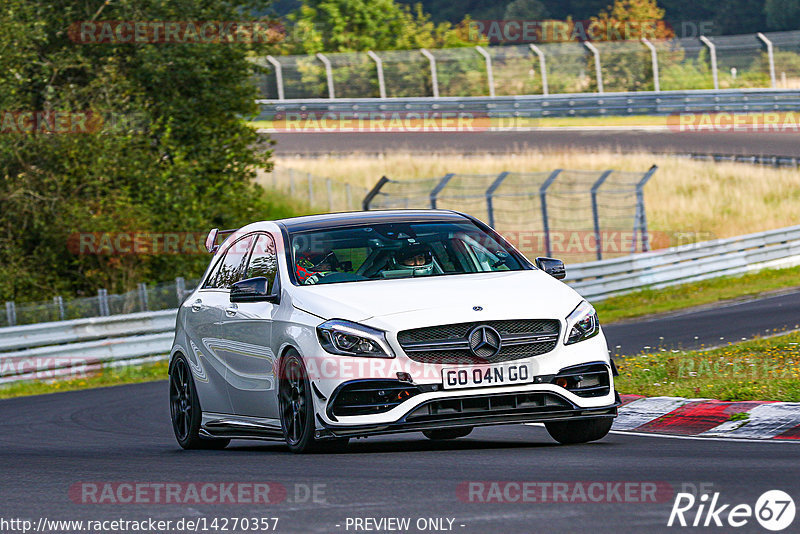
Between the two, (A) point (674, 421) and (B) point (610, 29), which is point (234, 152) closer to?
(A) point (674, 421)

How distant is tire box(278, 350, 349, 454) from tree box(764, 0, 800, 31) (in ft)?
222

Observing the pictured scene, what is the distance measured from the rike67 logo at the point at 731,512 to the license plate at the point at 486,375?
6.93 feet

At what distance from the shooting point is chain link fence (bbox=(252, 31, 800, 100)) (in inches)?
1704

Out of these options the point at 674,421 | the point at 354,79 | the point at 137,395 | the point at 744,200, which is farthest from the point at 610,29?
the point at 674,421

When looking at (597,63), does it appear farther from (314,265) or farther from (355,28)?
(314,265)

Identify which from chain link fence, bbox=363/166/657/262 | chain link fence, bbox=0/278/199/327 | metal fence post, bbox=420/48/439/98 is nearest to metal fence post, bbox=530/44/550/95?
metal fence post, bbox=420/48/439/98

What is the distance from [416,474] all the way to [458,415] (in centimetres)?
86

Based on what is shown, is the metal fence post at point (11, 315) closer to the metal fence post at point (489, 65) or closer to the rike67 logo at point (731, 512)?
the rike67 logo at point (731, 512)

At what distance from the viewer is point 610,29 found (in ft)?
233

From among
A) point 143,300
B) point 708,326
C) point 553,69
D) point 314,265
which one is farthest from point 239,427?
point 553,69

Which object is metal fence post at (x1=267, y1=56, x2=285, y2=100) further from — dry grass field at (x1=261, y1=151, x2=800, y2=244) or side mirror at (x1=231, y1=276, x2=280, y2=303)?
side mirror at (x1=231, y1=276, x2=280, y2=303)

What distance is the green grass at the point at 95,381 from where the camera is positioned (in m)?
20.5

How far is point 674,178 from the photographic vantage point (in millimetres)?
37656

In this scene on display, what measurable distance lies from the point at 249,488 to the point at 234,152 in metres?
23.7
